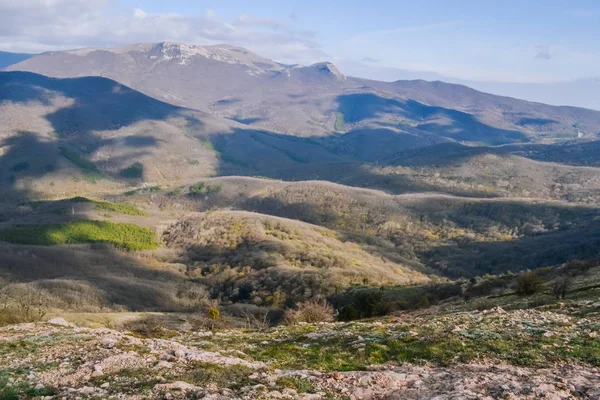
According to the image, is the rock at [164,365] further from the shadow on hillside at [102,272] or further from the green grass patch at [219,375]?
the shadow on hillside at [102,272]

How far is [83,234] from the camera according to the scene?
176 meters

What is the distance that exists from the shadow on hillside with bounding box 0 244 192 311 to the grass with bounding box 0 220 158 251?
8.30 m

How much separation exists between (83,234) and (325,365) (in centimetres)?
17707

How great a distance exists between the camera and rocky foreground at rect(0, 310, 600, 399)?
14.2 m

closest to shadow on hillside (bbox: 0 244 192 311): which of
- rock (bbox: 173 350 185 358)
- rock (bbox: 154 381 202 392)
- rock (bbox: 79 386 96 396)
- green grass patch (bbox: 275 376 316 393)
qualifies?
rock (bbox: 173 350 185 358)

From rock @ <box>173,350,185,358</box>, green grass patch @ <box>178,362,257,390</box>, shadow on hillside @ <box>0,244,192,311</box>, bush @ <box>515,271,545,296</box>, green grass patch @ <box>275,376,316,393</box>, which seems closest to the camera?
green grass patch @ <box>275,376,316,393</box>

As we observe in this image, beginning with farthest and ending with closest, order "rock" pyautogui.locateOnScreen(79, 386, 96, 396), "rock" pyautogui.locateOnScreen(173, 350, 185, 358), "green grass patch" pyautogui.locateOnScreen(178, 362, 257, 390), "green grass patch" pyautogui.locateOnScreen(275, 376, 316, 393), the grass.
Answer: the grass < "rock" pyautogui.locateOnScreen(173, 350, 185, 358) < "green grass patch" pyautogui.locateOnScreen(178, 362, 257, 390) < "green grass patch" pyautogui.locateOnScreen(275, 376, 316, 393) < "rock" pyautogui.locateOnScreen(79, 386, 96, 396)

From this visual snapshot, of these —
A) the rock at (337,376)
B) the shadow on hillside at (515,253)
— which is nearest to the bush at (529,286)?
the rock at (337,376)

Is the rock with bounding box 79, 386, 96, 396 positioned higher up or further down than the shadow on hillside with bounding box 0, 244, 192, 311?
higher up

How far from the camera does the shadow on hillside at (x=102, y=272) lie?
369 feet

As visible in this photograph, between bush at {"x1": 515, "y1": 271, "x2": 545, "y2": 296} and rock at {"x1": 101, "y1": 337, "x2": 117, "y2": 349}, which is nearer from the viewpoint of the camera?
rock at {"x1": 101, "y1": 337, "x2": 117, "y2": 349}

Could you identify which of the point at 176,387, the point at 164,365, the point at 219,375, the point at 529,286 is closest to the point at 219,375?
the point at 219,375

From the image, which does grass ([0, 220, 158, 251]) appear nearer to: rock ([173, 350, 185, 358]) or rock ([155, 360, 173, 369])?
rock ([173, 350, 185, 358])

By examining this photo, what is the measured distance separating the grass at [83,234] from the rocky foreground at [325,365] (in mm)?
155930
